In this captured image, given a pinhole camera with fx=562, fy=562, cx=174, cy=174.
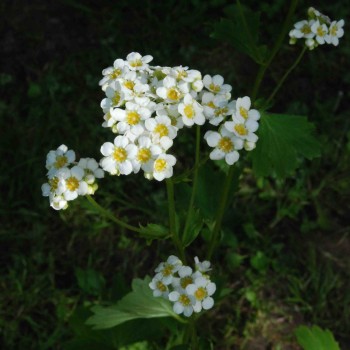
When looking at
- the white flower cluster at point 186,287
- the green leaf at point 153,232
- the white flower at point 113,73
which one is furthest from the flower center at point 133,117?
the white flower cluster at point 186,287

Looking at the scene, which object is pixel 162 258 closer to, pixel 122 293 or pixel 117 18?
pixel 122 293

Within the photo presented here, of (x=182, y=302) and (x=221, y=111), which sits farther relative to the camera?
(x=182, y=302)

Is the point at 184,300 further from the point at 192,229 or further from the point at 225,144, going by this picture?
the point at 225,144

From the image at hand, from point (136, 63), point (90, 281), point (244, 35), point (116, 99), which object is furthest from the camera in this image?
point (90, 281)

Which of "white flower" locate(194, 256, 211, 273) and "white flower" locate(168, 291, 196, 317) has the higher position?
"white flower" locate(194, 256, 211, 273)

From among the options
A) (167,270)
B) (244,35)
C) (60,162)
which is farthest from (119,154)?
(244,35)

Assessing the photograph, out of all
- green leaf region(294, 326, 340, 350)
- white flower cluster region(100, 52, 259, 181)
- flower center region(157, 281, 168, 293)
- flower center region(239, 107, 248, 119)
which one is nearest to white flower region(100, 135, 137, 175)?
white flower cluster region(100, 52, 259, 181)

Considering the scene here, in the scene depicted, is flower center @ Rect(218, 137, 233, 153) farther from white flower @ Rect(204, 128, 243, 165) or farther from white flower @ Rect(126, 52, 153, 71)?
white flower @ Rect(126, 52, 153, 71)
